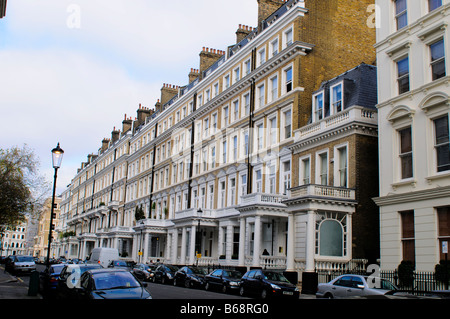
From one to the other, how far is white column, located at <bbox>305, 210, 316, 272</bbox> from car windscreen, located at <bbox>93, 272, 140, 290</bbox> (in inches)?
587

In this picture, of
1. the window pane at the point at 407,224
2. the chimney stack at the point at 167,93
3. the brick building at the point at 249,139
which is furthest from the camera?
the chimney stack at the point at 167,93

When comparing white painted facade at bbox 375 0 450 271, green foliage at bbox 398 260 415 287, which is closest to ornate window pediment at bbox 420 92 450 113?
white painted facade at bbox 375 0 450 271

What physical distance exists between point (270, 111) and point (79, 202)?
78.8 metres

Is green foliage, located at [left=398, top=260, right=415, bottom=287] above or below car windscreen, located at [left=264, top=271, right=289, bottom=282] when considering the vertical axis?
above

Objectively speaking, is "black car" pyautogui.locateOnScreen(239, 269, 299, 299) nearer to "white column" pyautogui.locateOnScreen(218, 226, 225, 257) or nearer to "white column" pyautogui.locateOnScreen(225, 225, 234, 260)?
"white column" pyautogui.locateOnScreen(225, 225, 234, 260)

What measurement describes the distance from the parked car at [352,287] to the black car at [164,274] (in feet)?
50.9

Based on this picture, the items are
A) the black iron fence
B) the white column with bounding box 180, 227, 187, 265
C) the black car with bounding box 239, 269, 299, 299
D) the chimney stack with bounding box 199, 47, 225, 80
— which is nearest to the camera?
the black iron fence

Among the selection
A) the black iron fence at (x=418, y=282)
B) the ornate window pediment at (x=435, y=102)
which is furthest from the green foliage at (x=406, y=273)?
the ornate window pediment at (x=435, y=102)

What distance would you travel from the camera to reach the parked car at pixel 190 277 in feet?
96.2

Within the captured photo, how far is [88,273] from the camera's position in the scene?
12.9m

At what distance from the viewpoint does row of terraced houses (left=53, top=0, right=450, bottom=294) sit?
2139cm

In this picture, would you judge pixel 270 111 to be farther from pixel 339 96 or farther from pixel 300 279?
pixel 300 279

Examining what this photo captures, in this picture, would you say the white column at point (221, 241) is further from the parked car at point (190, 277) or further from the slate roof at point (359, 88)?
the slate roof at point (359, 88)
